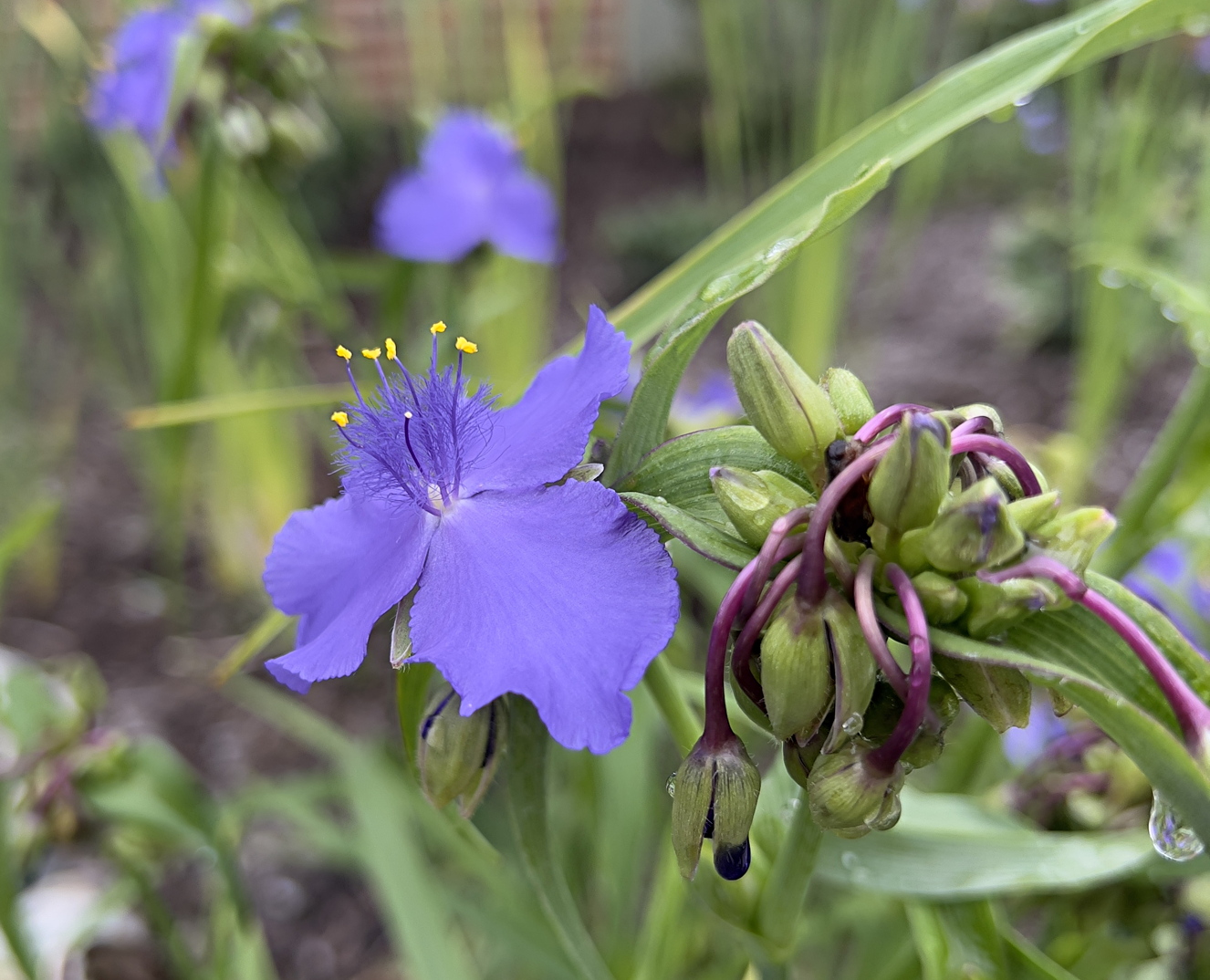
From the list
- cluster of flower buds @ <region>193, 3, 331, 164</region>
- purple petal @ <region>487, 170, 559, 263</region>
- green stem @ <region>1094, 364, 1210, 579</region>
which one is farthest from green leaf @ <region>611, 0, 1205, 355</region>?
purple petal @ <region>487, 170, 559, 263</region>

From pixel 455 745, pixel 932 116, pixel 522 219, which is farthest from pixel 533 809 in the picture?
pixel 522 219

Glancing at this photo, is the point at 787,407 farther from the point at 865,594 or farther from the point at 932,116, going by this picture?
the point at 932,116

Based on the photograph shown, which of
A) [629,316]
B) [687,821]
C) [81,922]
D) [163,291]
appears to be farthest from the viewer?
[163,291]

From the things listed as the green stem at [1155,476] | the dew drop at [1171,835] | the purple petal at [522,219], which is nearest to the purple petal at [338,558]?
the dew drop at [1171,835]

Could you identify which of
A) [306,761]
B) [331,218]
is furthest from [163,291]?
[331,218]

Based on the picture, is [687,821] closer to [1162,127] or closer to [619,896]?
[619,896]

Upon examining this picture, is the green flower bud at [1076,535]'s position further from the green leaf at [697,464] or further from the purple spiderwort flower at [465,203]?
the purple spiderwort flower at [465,203]
